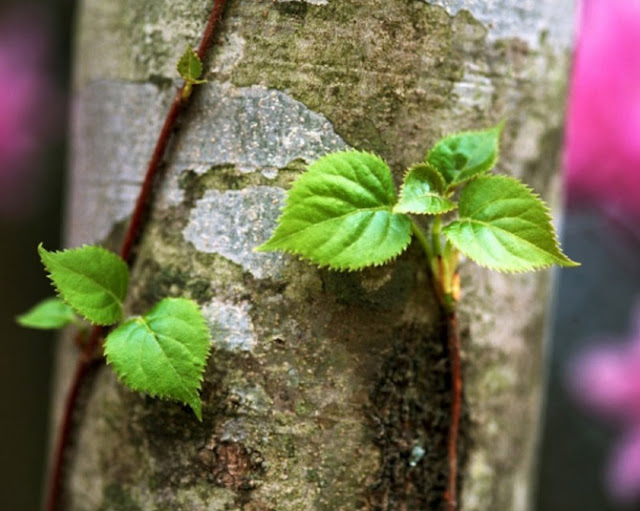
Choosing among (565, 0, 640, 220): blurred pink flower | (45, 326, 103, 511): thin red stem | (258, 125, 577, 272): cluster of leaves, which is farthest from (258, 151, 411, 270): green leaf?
(565, 0, 640, 220): blurred pink flower

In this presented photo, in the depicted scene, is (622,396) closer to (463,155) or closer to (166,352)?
(463,155)

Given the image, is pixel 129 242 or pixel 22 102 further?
pixel 22 102

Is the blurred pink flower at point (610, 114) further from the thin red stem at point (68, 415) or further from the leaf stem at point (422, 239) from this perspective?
the thin red stem at point (68, 415)

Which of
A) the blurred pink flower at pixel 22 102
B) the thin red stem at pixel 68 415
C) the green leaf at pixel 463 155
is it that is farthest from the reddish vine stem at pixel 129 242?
the blurred pink flower at pixel 22 102

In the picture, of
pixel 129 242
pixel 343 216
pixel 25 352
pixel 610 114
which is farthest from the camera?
pixel 25 352

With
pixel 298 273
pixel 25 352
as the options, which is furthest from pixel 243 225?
pixel 25 352

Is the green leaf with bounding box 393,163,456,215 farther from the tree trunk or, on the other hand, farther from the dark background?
the dark background

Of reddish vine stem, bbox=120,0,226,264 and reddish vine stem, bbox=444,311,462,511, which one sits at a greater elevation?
reddish vine stem, bbox=120,0,226,264
